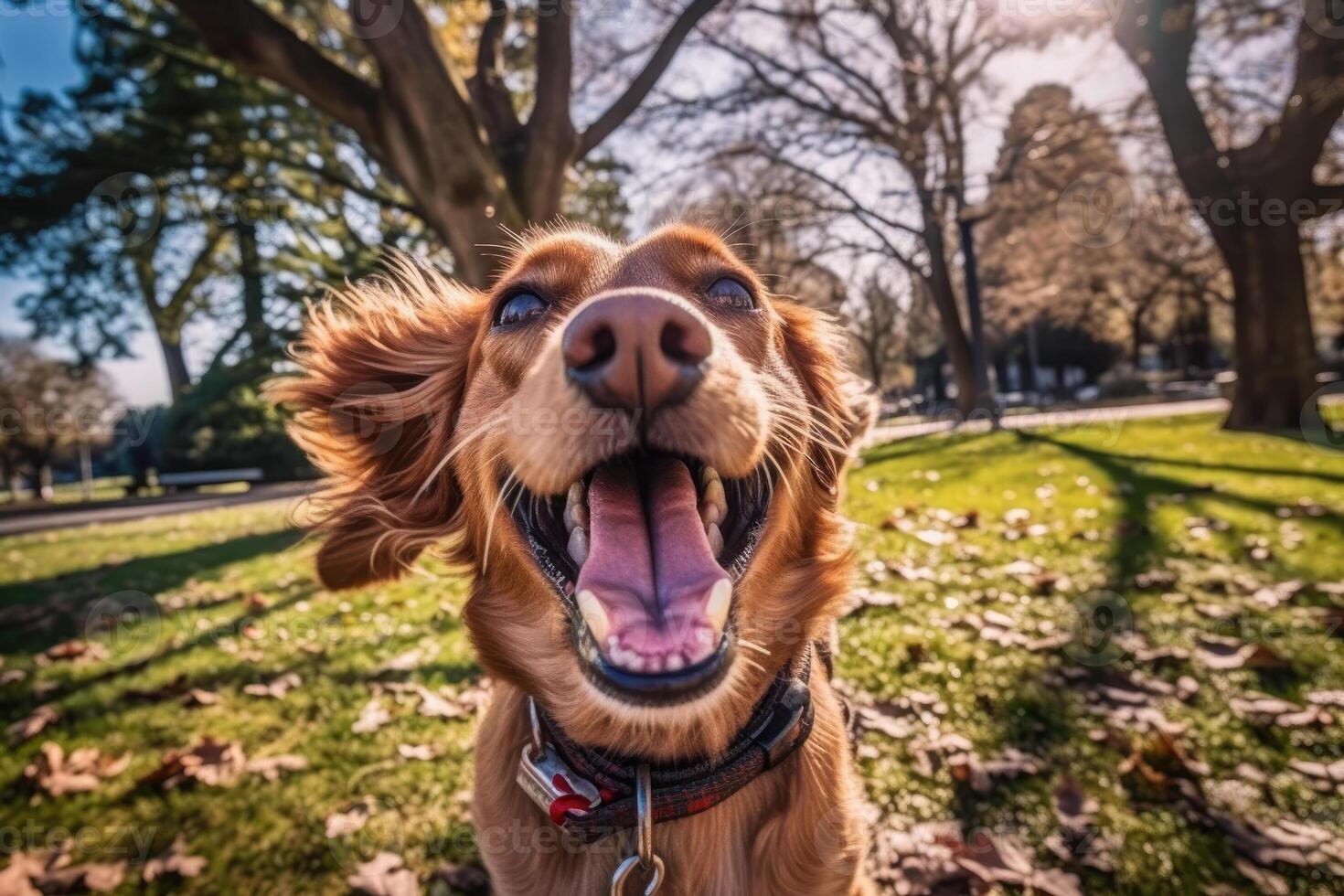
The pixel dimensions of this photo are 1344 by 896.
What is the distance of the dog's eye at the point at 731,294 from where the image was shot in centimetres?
216

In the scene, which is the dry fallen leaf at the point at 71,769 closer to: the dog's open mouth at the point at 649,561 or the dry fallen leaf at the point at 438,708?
the dry fallen leaf at the point at 438,708

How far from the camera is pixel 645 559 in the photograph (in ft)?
5.33

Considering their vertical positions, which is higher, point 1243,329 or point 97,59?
point 97,59

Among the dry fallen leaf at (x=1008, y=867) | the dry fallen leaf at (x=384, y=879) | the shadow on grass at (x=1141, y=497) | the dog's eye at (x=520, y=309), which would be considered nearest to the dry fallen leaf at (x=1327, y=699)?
the shadow on grass at (x=1141, y=497)

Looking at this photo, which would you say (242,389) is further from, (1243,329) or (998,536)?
(1243,329)

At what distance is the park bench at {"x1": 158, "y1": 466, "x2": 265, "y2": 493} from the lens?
2473 centimetres

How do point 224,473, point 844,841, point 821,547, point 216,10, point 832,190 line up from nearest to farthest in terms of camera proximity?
point 844,841 < point 821,547 < point 216,10 < point 832,190 < point 224,473

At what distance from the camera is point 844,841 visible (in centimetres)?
187

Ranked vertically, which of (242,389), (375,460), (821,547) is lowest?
(821,547)

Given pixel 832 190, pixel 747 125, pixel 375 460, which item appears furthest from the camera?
pixel 832 190

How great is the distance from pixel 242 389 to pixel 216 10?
14.9 meters

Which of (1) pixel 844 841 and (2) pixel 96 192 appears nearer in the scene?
(1) pixel 844 841

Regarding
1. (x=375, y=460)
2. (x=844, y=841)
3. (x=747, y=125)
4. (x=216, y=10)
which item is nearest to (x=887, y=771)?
(x=844, y=841)

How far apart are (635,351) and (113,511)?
22.0 m
